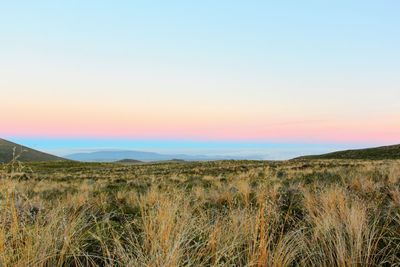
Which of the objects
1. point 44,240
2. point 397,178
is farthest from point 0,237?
point 397,178

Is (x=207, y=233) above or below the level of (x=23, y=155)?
below

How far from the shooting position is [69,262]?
11.8ft

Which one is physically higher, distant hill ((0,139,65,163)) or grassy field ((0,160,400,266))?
distant hill ((0,139,65,163))

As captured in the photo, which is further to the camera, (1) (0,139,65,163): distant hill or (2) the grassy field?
(1) (0,139,65,163): distant hill

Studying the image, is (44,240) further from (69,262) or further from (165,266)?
(165,266)

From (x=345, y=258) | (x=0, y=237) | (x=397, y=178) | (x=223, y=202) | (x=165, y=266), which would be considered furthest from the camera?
(x=397, y=178)

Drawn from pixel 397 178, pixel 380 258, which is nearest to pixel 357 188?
pixel 397 178

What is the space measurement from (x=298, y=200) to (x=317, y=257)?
12.5ft

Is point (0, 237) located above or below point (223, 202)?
above

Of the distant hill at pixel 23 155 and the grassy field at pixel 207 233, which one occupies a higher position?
the distant hill at pixel 23 155

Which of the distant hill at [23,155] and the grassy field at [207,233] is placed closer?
the grassy field at [207,233]

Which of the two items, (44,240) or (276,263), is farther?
(44,240)

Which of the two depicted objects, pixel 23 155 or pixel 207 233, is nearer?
pixel 207 233

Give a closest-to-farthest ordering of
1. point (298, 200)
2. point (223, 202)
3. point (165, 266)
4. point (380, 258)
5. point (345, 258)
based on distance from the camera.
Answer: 1. point (165, 266)
2. point (345, 258)
3. point (380, 258)
4. point (298, 200)
5. point (223, 202)
